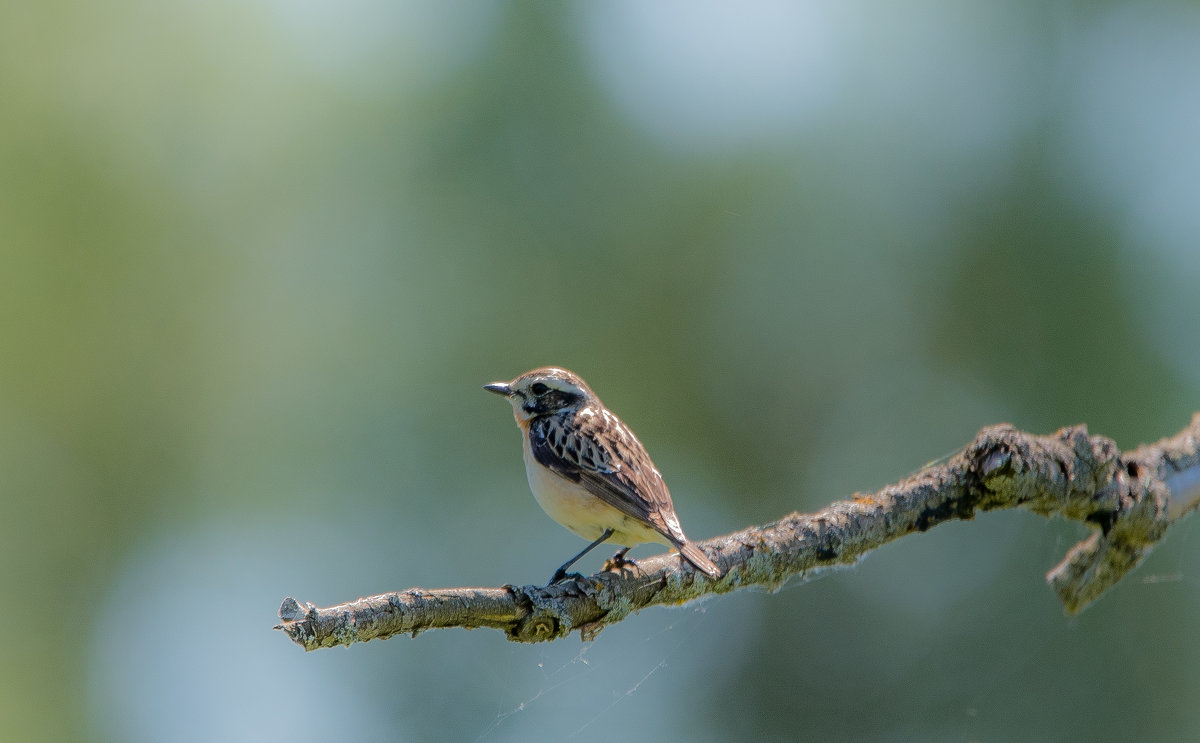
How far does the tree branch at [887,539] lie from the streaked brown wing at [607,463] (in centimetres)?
44

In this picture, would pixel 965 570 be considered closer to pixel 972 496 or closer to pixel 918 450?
pixel 918 450

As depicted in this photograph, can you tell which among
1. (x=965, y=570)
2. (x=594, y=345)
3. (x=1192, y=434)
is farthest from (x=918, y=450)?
(x=1192, y=434)

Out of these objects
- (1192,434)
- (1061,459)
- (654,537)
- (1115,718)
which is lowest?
(1115,718)

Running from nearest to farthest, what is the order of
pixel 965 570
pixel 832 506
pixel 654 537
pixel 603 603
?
pixel 603 603 → pixel 832 506 → pixel 654 537 → pixel 965 570

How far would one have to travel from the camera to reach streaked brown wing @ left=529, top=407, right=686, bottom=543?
518cm

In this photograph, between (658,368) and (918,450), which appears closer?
(918,450)

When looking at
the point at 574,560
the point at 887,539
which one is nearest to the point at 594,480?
the point at 574,560

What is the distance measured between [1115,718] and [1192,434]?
8.64 m

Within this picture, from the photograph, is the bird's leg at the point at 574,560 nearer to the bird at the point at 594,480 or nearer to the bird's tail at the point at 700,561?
the bird at the point at 594,480

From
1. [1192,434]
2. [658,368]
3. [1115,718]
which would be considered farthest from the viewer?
[658,368]

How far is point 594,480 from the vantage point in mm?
5367

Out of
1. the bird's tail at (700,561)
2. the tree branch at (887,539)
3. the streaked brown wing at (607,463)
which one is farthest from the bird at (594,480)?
the tree branch at (887,539)

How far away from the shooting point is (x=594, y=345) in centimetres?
1784

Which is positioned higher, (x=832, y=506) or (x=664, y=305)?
(x=664, y=305)
